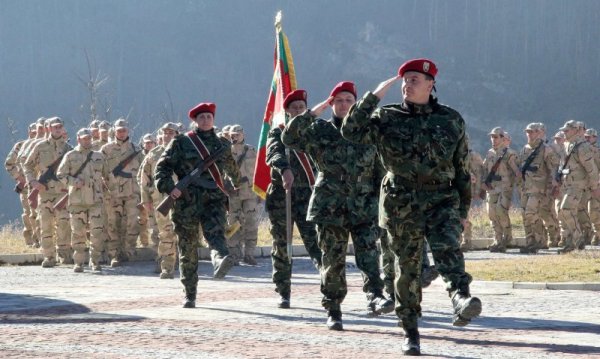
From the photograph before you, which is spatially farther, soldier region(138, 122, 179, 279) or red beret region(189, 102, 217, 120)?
soldier region(138, 122, 179, 279)

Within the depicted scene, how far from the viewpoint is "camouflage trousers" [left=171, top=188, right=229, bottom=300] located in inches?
510

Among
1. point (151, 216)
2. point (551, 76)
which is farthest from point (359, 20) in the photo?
point (151, 216)

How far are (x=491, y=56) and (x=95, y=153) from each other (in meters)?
85.2

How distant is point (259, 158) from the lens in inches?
552

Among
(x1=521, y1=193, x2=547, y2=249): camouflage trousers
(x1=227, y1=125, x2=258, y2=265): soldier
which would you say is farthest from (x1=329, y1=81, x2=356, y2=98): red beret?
(x1=521, y1=193, x2=547, y2=249): camouflage trousers

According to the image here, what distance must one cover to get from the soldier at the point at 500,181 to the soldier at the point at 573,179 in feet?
3.38

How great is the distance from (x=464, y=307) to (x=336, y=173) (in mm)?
2676

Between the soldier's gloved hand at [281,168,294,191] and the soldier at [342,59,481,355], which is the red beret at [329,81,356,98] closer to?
the soldier's gloved hand at [281,168,294,191]

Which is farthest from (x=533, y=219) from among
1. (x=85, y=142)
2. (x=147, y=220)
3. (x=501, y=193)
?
(x=85, y=142)

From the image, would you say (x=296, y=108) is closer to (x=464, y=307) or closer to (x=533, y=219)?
(x=464, y=307)

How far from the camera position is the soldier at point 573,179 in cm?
2202

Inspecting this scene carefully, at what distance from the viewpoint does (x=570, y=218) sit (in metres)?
22.2

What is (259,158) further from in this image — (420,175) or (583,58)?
(583,58)

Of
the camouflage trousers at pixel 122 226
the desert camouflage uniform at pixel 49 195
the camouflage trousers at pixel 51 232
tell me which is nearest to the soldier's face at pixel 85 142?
the desert camouflage uniform at pixel 49 195
